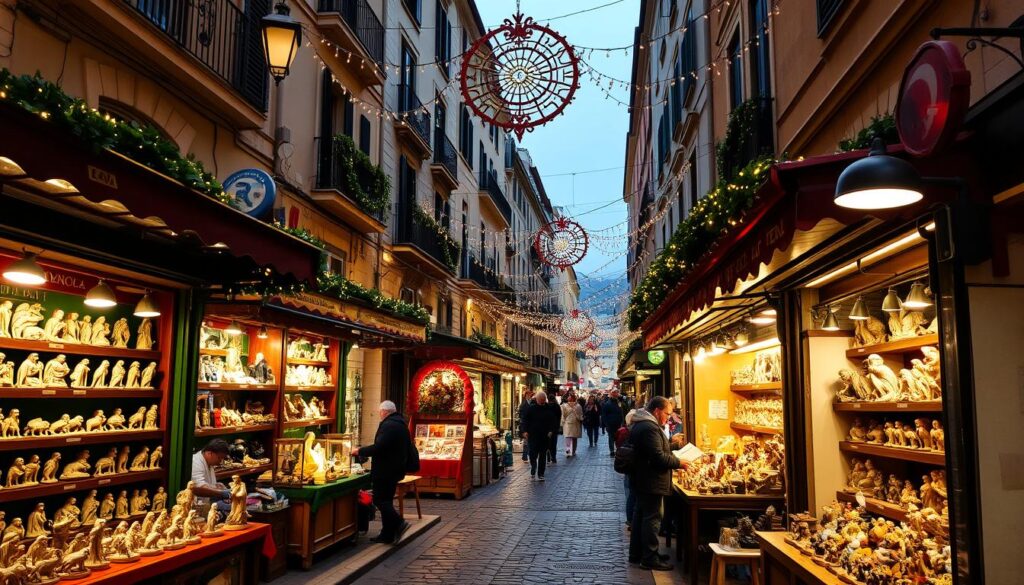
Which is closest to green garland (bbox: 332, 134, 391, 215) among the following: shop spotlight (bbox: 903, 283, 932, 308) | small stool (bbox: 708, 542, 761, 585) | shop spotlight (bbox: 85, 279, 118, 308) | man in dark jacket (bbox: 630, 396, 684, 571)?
man in dark jacket (bbox: 630, 396, 684, 571)

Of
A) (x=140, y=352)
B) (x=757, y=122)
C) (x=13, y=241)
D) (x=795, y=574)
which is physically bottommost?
(x=795, y=574)

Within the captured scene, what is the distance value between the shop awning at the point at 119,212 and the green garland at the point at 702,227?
137 inches

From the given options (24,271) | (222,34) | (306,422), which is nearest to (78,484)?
(24,271)

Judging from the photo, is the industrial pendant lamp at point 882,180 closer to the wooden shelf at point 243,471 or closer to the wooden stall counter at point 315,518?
the wooden stall counter at point 315,518

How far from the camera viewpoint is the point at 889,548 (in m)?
4.86

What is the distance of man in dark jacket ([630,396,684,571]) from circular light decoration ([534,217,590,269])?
10318mm

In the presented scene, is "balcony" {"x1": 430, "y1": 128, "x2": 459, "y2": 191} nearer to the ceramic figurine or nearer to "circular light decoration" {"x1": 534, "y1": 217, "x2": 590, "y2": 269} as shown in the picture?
"circular light decoration" {"x1": 534, "y1": 217, "x2": 590, "y2": 269}

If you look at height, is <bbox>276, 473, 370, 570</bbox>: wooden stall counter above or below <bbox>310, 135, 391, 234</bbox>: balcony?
below

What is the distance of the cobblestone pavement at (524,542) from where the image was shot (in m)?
8.38

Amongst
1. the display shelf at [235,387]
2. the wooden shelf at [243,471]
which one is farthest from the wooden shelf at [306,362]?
the wooden shelf at [243,471]

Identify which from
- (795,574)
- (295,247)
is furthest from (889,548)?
(295,247)

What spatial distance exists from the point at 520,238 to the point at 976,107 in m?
39.6

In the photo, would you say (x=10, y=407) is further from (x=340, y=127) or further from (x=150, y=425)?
(x=340, y=127)

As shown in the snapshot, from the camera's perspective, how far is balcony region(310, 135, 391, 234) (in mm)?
14370
